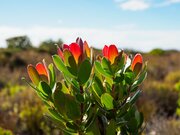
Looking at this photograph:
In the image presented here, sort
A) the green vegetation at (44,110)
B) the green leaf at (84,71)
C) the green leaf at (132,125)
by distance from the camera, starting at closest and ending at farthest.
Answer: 1. the green leaf at (84,71)
2. the green leaf at (132,125)
3. the green vegetation at (44,110)

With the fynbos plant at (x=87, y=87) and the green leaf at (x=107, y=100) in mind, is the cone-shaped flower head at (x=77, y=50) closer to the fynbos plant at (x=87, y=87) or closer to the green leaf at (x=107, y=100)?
the fynbos plant at (x=87, y=87)

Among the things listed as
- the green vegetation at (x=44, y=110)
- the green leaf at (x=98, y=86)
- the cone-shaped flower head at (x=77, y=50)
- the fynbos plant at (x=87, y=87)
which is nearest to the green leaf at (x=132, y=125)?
the fynbos plant at (x=87, y=87)

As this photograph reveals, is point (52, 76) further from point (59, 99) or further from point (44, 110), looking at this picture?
point (44, 110)

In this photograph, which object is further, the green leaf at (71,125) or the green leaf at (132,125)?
the green leaf at (132,125)

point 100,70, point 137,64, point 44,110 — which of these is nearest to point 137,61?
point 137,64

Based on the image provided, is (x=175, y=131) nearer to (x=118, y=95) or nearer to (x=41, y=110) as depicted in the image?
(x=41, y=110)

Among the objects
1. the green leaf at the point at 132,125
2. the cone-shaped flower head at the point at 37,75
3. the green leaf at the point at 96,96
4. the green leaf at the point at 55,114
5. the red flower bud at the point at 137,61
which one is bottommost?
the green leaf at the point at 132,125
